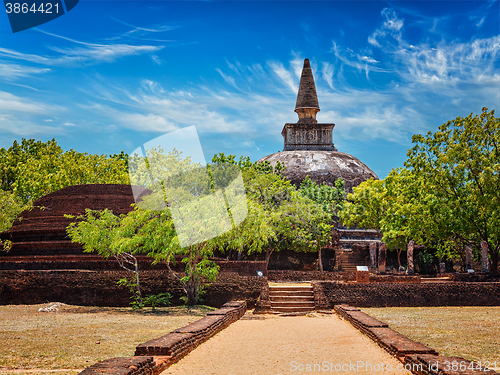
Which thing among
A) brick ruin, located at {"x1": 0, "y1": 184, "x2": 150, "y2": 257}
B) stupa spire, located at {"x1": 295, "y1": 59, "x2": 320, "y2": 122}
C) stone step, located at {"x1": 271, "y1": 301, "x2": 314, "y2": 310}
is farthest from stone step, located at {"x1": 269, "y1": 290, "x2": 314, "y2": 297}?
stupa spire, located at {"x1": 295, "y1": 59, "x2": 320, "y2": 122}

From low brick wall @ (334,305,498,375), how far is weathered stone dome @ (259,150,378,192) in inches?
1383

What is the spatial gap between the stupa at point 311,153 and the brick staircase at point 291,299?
28.3 m

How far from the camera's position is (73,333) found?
9750 millimetres

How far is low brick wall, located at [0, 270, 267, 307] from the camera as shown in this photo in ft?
53.5

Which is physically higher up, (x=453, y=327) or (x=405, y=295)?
(x=405, y=295)

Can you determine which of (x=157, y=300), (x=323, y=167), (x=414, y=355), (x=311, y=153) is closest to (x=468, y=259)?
(x=157, y=300)

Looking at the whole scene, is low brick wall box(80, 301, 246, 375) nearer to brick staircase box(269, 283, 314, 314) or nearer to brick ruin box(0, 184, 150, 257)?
brick staircase box(269, 283, 314, 314)

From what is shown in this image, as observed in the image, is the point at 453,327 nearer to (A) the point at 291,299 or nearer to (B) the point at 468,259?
(A) the point at 291,299

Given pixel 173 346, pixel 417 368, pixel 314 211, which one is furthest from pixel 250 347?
pixel 314 211

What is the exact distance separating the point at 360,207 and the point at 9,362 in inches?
1123

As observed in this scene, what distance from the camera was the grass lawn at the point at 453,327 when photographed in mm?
8250

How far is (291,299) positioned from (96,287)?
257 inches

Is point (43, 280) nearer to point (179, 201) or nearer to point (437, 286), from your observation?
point (179, 201)

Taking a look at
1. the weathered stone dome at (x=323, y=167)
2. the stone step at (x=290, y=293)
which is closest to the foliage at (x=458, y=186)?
the stone step at (x=290, y=293)
